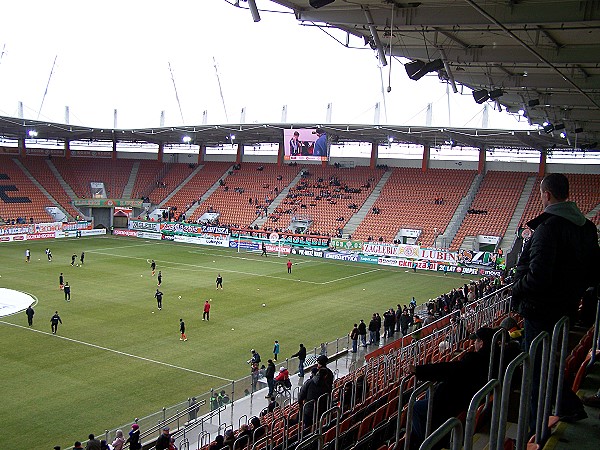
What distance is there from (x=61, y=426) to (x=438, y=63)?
13.5m

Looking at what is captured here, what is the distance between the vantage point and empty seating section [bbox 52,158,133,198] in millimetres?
65375

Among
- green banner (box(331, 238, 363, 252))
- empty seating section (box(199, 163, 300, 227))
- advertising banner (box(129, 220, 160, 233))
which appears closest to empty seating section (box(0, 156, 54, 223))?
advertising banner (box(129, 220, 160, 233))

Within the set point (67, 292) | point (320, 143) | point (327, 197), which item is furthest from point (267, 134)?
point (67, 292)

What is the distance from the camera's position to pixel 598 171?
4934 centimetres

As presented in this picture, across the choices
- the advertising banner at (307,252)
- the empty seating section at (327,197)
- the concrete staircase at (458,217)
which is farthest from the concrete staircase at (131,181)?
the concrete staircase at (458,217)

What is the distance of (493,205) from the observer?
167 feet

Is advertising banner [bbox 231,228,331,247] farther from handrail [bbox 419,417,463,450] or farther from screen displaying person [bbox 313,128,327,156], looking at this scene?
Result: handrail [bbox 419,417,463,450]

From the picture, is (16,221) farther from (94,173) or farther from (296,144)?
(296,144)

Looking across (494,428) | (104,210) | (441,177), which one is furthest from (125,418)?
(104,210)

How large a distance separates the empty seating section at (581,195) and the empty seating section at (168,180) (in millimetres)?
38110

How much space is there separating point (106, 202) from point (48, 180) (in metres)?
6.71

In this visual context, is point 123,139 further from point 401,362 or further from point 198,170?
point 401,362

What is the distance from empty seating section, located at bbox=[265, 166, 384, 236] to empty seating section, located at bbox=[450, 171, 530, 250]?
1056 centimetres

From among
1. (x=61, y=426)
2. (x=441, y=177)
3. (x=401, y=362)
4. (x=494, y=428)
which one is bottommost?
(x=61, y=426)
